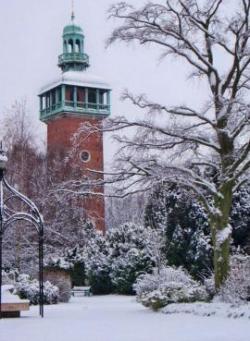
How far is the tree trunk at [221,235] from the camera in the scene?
1661 cm

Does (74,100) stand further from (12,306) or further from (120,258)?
(12,306)

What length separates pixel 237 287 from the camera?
15.0m

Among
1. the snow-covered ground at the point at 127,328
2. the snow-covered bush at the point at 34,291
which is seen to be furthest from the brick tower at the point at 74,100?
the snow-covered ground at the point at 127,328

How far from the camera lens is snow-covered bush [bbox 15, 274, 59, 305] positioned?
22.0 metres

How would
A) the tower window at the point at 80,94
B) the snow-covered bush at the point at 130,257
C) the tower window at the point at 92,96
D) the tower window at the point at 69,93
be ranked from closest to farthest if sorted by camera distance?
the snow-covered bush at the point at 130,257 → the tower window at the point at 69,93 → the tower window at the point at 80,94 → the tower window at the point at 92,96

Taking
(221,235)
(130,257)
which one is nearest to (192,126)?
(221,235)

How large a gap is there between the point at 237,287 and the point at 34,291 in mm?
9047

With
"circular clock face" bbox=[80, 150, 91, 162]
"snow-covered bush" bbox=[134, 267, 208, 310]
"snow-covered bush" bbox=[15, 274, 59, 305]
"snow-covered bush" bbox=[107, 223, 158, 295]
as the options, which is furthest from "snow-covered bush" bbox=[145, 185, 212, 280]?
"circular clock face" bbox=[80, 150, 91, 162]

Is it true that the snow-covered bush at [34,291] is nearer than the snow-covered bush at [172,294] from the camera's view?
No

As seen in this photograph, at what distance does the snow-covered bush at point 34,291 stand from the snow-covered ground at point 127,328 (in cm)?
640

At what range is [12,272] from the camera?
25.8 metres

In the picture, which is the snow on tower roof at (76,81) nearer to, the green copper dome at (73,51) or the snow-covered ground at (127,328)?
the green copper dome at (73,51)

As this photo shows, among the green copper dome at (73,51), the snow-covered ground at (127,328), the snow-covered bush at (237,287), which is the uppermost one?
the green copper dome at (73,51)

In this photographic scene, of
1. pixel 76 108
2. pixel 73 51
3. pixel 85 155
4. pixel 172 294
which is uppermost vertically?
pixel 73 51
